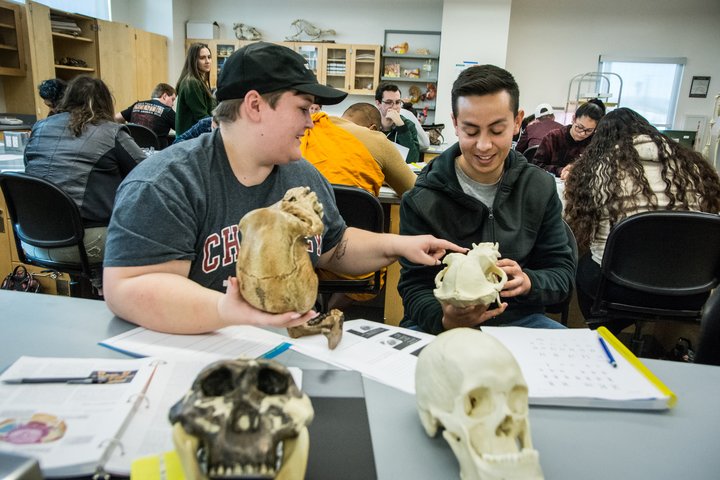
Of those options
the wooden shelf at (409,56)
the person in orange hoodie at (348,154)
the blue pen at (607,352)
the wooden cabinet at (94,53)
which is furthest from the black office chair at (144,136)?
the wooden shelf at (409,56)

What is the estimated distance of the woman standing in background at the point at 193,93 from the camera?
3975 millimetres

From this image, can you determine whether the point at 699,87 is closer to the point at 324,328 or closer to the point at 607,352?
the point at 607,352

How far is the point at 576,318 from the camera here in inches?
124

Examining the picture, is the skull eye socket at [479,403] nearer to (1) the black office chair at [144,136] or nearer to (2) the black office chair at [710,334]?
(2) the black office chair at [710,334]

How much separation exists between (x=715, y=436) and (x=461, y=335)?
52 centimetres

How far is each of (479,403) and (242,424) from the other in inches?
14.7

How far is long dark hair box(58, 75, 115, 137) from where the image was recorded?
2.58 m

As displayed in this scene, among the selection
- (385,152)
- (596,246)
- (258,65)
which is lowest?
(596,246)

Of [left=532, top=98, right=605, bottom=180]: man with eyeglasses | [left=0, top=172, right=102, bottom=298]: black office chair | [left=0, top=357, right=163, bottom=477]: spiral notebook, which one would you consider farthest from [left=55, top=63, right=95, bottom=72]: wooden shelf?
[left=0, top=357, right=163, bottom=477]: spiral notebook

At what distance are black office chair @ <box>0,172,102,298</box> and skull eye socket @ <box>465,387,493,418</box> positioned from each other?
217 centimetres

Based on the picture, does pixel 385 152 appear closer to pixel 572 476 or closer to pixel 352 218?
pixel 352 218

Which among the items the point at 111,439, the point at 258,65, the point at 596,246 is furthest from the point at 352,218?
the point at 111,439

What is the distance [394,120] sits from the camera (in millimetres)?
4551

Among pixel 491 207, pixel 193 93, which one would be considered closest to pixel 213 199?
pixel 491 207
